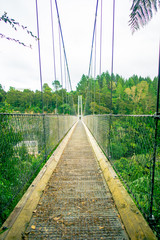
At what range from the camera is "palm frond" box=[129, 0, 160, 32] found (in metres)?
1.50

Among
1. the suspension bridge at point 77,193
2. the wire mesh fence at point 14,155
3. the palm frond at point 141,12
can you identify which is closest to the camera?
the suspension bridge at point 77,193

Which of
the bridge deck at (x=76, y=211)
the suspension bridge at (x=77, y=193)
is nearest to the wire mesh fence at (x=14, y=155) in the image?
the suspension bridge at (x=77, y=193)

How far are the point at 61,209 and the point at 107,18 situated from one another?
20.2ft

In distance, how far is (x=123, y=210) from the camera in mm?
1212

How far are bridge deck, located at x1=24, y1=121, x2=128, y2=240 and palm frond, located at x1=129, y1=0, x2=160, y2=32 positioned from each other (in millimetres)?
1910

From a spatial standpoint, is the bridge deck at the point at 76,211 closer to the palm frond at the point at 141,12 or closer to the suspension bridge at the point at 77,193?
the suspension bridge at the point at 77,193

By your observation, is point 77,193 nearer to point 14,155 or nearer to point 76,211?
point 76,211

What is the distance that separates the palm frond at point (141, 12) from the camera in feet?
4.91

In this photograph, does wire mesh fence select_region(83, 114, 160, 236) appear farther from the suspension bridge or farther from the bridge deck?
the bridge deck

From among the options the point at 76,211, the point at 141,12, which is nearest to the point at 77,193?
the point at 76,211

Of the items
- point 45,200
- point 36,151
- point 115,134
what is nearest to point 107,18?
point 115,134

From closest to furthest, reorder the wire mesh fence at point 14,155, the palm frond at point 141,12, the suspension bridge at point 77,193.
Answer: the suspension bridge at point 77,193 → the wire mesh fence at point 14,155 → the palm frond at point 141,12

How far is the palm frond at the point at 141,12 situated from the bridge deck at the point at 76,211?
191 cm

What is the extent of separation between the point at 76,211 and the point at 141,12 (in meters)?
2.10
